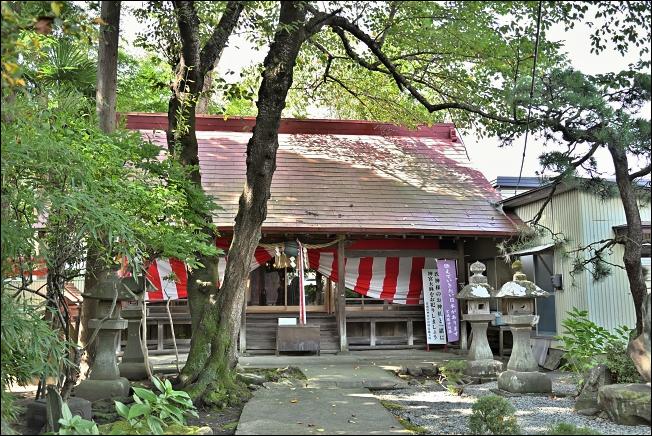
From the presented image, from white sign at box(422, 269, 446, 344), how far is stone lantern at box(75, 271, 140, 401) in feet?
26.8

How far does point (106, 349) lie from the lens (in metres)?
7.85

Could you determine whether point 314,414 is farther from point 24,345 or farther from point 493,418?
point 24,345

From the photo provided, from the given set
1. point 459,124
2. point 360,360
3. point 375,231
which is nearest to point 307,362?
point 360,360

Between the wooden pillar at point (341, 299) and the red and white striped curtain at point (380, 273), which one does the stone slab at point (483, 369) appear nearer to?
the wooden pillar at point (341, 299)

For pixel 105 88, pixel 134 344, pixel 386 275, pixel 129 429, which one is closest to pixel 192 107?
pixel 105 88

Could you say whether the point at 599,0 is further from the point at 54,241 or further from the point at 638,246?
the point at 54,241

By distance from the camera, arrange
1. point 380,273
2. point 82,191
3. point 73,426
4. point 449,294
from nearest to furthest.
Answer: point 73,426 → point 82,191 → point 449,294 → point 380,273

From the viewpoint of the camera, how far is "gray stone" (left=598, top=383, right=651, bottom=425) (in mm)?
5816

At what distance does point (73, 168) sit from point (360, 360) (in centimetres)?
844

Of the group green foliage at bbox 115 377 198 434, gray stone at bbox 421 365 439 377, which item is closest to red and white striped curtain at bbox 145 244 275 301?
gray stone at bbox 421 365 439 377

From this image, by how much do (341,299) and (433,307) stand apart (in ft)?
7.52

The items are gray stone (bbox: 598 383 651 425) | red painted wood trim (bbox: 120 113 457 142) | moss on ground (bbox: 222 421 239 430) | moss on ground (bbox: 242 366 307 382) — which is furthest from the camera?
red painted wood trim (bbox: 120 113 457 142)

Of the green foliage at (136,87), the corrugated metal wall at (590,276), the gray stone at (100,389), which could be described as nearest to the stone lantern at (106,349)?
the gray stone at (100,389)

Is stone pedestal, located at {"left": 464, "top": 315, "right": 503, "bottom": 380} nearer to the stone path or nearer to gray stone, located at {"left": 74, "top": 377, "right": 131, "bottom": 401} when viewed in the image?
the stone path
